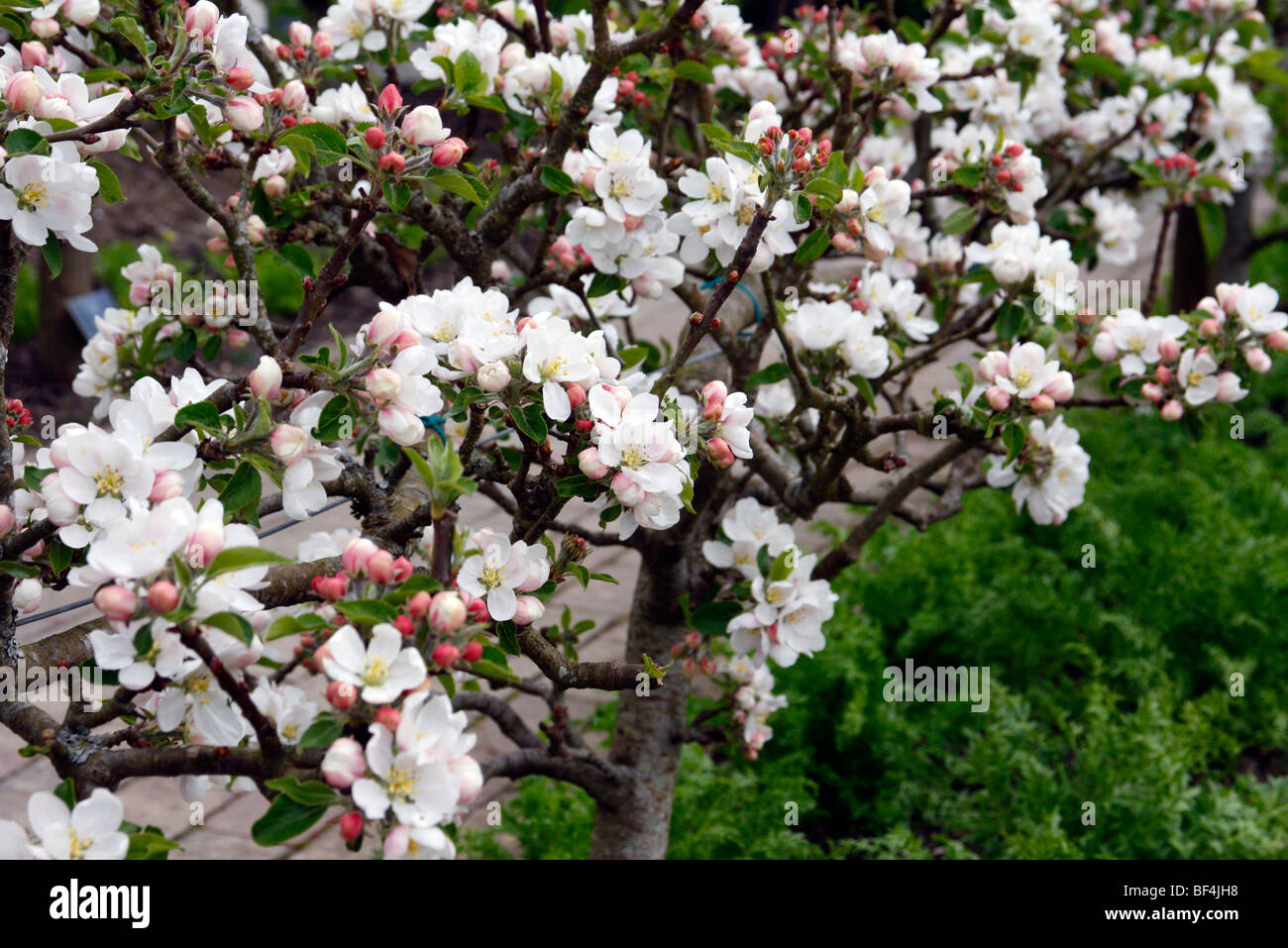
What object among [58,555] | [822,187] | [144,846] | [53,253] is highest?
[822,187]

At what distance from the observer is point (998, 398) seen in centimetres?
193

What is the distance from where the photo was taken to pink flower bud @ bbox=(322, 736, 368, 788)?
1.09 meters

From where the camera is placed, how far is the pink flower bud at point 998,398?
1.93 m

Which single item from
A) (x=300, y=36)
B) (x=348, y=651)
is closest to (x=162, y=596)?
(x=348, y=651)

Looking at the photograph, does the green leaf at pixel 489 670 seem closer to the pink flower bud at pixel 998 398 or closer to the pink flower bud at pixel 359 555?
the pink flower bud at pixel 359 555

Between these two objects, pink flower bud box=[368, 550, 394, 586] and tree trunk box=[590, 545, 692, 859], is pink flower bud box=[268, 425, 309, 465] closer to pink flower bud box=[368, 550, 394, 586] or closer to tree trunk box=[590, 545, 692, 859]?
pink flower bud box=[368, 550, 394, 586]

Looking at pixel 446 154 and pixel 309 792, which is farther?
pixel 446 154

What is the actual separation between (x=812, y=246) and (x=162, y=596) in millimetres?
1180

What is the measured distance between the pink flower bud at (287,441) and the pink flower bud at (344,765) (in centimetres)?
39

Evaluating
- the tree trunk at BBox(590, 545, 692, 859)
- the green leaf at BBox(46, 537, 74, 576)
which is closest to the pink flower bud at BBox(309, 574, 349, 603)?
the green leaf at BBox(46, 537, 74, 576)

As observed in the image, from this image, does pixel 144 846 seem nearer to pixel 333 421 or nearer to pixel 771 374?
pixel 333 421

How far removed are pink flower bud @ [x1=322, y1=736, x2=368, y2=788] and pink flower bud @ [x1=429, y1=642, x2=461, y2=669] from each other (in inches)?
4.3

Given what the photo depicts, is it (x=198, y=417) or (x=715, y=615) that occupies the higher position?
(x=198, y=417)
